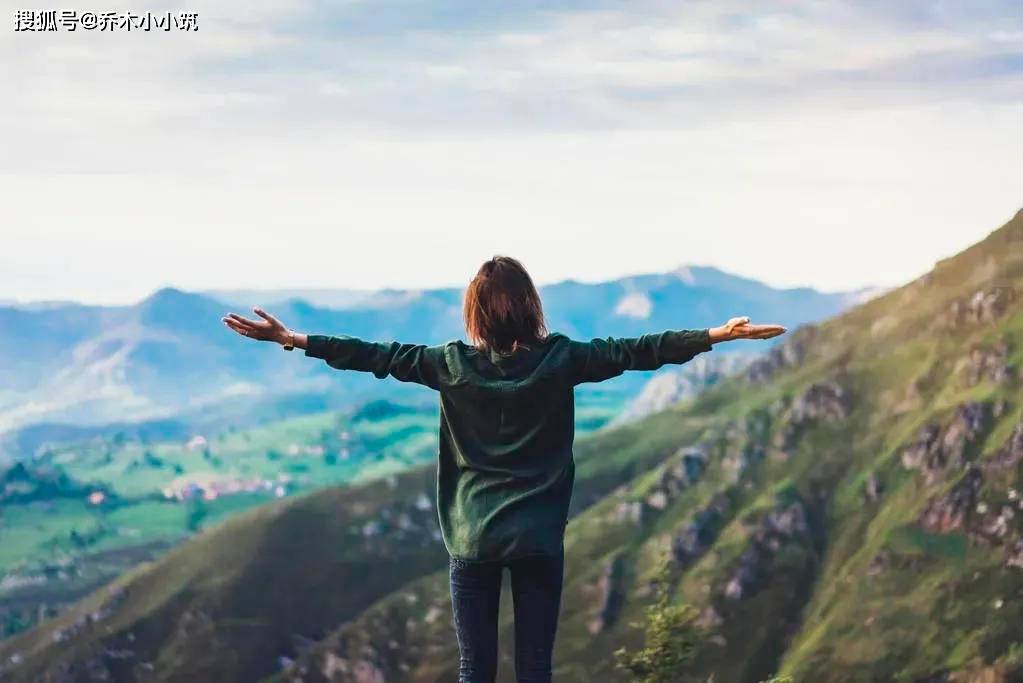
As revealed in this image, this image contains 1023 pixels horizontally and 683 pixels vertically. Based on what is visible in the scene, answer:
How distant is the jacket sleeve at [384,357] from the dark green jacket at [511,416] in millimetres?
13

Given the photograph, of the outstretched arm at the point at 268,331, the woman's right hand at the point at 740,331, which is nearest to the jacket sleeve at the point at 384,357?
the outstretched arm at the point at 268,331

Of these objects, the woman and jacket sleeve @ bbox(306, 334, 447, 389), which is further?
jacket sleeve @ bbox(306, 334, 447, 389)

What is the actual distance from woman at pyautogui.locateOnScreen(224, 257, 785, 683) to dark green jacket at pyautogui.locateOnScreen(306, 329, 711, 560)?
0.01 meters

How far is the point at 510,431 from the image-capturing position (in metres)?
13.7

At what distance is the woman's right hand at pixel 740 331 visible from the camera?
13.7 m

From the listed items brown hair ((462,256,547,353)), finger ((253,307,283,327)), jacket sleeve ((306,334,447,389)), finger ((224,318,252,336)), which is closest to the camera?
brown hair ((462,256,547,353))

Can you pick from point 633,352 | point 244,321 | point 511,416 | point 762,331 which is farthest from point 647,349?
point 244,321

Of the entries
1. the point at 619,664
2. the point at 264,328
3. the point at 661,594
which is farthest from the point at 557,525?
the point at 619,664

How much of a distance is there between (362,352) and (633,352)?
2.84 metres

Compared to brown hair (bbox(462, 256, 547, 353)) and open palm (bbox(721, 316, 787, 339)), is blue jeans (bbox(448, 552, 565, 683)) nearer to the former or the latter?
brown hair (bbox(462, 256, 547, 353))

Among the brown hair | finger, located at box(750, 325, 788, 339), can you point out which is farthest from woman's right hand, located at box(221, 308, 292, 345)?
finger, located at box(750, 325, 788, 339)

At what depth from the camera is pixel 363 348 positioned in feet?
46.1

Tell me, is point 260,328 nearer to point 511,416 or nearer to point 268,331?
point 268,331

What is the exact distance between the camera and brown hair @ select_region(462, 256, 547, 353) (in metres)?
13.4
